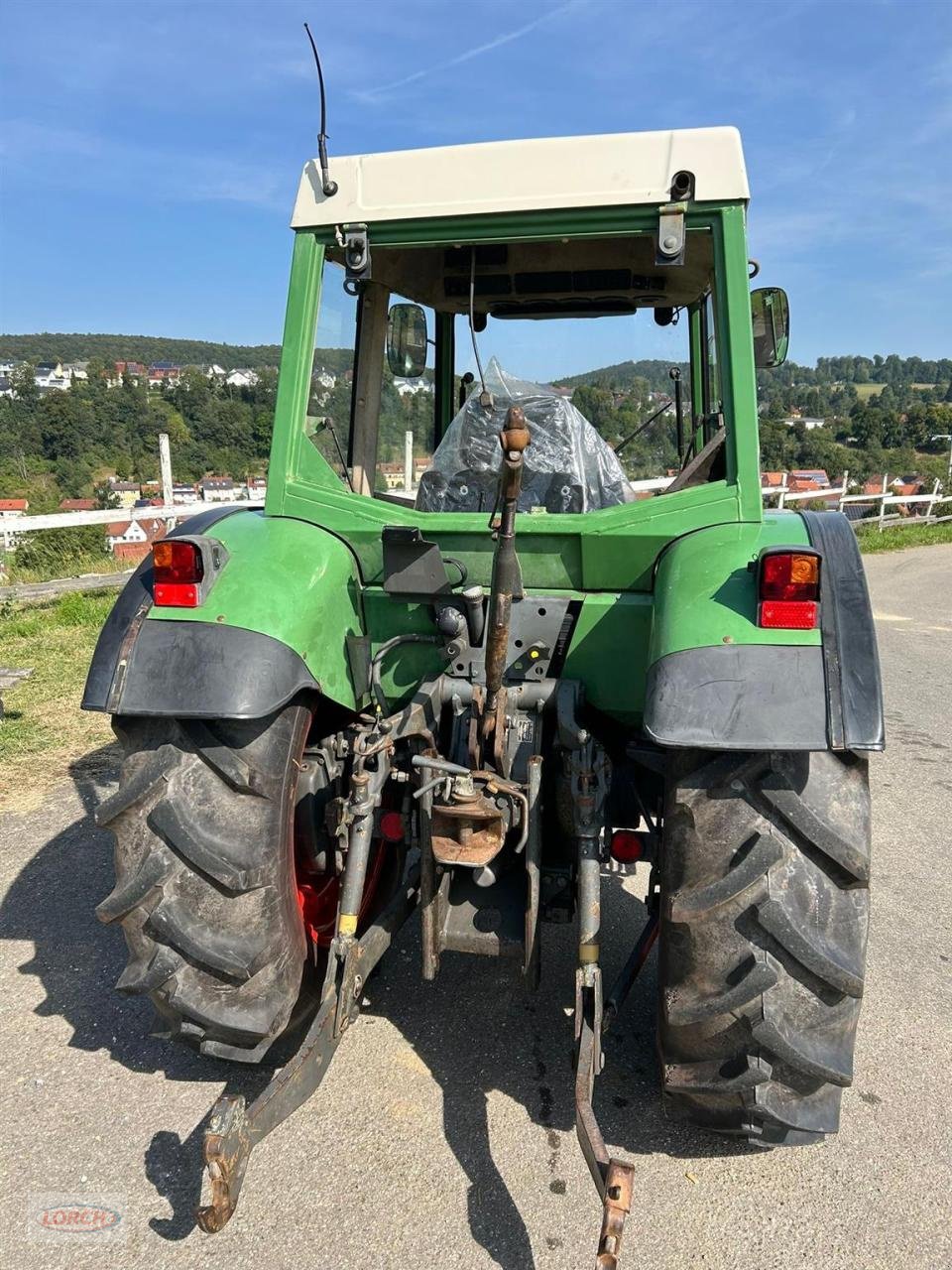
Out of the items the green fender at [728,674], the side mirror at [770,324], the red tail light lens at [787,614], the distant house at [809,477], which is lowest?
the green fender at [728,674]

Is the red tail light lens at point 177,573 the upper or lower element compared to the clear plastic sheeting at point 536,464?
lower

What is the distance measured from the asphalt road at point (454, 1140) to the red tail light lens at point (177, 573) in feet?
4.77

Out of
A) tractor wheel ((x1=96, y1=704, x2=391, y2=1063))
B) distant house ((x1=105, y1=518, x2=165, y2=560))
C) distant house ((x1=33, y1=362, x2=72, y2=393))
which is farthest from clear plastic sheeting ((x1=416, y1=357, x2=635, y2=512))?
distant house ((x1=33, y1=362, x2=72, y2=393))

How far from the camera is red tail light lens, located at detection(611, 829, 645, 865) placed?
110 inches

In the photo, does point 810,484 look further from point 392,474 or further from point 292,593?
point 292,593

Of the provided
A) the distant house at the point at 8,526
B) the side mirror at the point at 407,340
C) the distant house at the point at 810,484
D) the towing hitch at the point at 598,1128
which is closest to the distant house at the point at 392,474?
the side mirror at the point at 407,340

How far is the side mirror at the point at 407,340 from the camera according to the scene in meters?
3.56

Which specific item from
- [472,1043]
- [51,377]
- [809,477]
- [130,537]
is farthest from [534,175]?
[51,377]

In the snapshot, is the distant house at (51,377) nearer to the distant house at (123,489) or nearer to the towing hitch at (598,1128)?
the distant house at (123,489)

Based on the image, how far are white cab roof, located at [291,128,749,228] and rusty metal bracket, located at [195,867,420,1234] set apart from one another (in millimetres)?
2152

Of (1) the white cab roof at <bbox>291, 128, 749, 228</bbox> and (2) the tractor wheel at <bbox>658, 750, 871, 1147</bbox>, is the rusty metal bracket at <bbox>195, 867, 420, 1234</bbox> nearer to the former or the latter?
Answer: (2) the tractor wheel at <bbox>658, 750, 871, 1147</bbox>

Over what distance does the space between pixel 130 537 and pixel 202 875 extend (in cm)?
1199

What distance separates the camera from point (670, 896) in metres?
2.21

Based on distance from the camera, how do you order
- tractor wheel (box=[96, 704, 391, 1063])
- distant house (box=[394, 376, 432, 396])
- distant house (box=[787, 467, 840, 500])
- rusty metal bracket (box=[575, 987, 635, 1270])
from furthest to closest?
1. distant house (box=[787, 467, 840, 500])
2. distant house (box=[394, 376, 432, 396])
3. tractor wheel (box=[96, 704, 391, 1063])
4. rusty metal bracket (box=[575, 987, 635, 1270])
